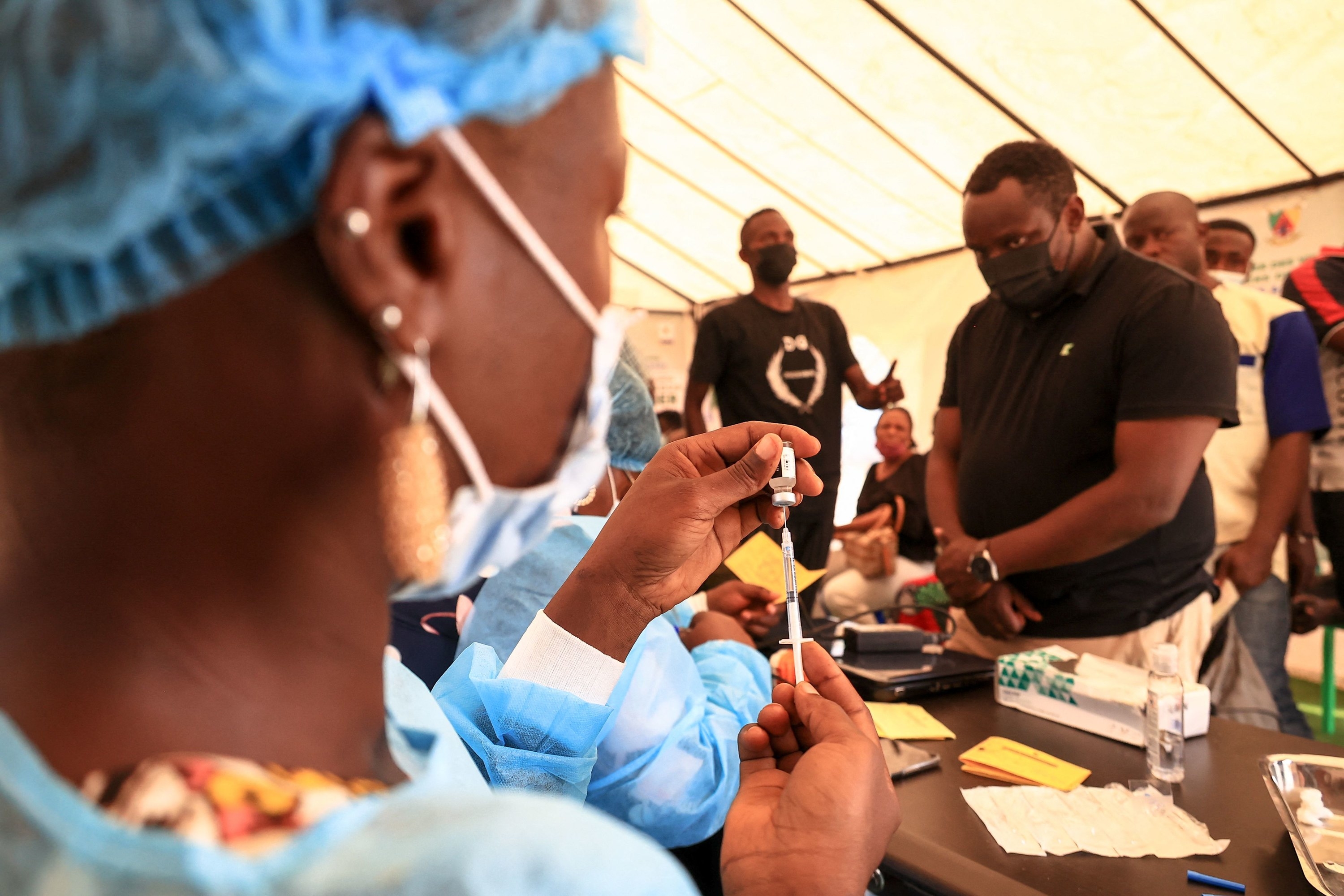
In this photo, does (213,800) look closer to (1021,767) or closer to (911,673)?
(1021,767)

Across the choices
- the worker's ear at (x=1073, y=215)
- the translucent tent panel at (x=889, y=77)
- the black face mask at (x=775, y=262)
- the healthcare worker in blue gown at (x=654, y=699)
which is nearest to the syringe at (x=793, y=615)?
the healthcare worker in blue gown at (x=654, y=699)

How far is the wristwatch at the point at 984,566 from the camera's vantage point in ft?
6.48

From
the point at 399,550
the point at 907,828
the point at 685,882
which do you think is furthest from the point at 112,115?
the point at 907,828

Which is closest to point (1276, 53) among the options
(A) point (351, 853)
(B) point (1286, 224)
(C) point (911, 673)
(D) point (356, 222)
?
(B) point (1286, 224)

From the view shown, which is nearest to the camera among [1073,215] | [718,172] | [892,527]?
[1073,215]

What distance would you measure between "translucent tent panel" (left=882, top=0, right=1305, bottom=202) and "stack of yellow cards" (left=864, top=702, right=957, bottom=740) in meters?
3.19

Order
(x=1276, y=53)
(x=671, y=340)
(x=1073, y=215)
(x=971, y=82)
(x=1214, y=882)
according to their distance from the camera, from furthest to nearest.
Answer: (x=671, y=340) → (x=971, y=82) → (x=1276, y=53) → (x=1073, y=215) → (x=1214, y=882)

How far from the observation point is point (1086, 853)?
1.07m

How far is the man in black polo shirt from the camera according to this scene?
179 cm

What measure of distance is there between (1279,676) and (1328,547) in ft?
2.31

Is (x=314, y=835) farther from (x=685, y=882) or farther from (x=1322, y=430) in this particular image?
(x=1322, y=430)

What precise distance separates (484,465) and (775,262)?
3038 millimetres

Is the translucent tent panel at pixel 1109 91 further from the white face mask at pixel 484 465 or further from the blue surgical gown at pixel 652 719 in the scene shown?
the white face mask at pixel 484 465

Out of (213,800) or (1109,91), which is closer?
(213,800)
